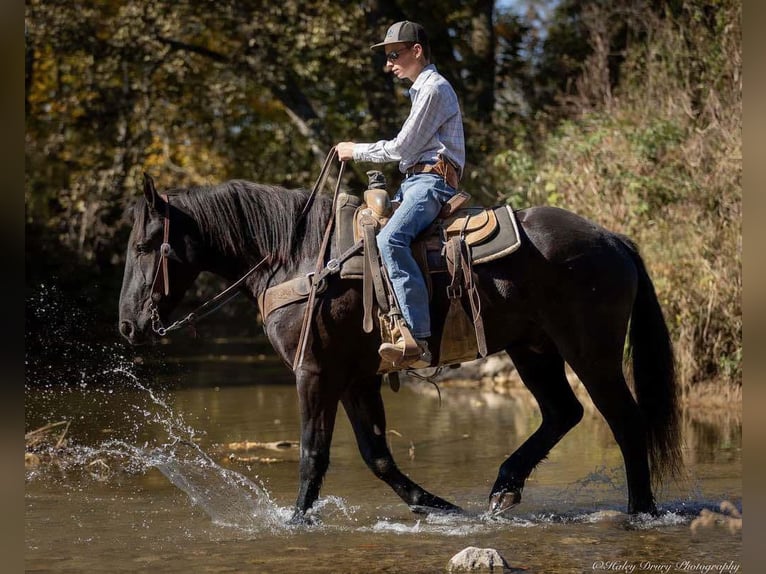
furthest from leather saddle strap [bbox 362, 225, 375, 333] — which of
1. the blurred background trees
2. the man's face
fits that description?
the blurred background trees

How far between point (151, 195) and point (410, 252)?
166 centimetres

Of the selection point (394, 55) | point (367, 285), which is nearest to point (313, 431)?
point (367, 285)

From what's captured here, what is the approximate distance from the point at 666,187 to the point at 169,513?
7.92m

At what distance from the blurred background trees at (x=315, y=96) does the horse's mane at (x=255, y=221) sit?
280 inches

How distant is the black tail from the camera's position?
664 cm

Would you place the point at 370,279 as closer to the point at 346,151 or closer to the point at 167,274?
the point at 346,151

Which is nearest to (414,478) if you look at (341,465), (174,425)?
(341,465)

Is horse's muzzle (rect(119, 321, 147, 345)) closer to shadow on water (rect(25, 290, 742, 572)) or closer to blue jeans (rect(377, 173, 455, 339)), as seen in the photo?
shadow on water (rect(25, 290, 742, 572))

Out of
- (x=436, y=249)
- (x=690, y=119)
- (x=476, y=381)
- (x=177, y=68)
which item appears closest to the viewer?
(x=436, y=249)

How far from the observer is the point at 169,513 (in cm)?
698

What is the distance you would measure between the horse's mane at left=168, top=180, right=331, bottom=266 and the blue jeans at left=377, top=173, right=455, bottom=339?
64 cm

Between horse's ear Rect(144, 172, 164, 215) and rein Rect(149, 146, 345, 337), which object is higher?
horse's ear Rect(144, 172, 164, 215)
